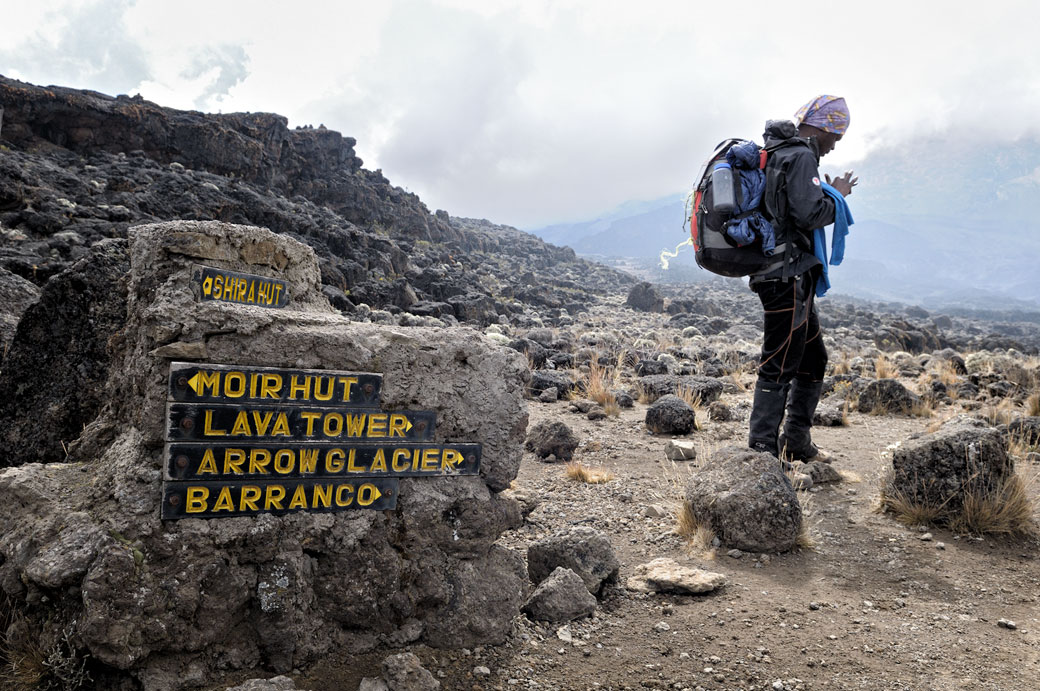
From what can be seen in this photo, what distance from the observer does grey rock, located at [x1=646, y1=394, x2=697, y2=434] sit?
641 cm

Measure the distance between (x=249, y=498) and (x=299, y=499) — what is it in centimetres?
19

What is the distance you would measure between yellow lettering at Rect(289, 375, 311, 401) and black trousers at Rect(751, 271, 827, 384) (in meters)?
2.96

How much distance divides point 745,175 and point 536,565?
2.71 meters

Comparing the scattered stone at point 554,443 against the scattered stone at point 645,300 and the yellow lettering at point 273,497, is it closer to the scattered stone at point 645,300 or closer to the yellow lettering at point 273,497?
the yellow lettering at point 273,497

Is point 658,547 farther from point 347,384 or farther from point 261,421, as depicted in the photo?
point 261,421

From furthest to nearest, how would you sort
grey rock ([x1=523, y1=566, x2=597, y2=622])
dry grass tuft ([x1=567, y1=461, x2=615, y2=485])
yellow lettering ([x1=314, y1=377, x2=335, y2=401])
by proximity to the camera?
dry grass tuft ([x1=567, y1=461, x2=615, y2=485]) < grey rock ([x1=523, y1=566, x2=597, y2=622]) < yellow lettering ([x1=314, y1=377, x2=335, y2=401])

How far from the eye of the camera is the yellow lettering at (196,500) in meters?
2.23

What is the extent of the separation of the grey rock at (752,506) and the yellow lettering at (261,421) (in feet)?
8.45

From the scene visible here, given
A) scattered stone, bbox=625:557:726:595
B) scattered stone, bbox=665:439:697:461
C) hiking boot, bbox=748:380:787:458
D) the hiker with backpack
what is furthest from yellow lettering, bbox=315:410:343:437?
scattered stone, bbox=665:439:697:461

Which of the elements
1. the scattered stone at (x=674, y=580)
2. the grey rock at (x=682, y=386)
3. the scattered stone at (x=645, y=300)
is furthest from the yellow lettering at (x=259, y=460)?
the scattered stone at (x=645, y=300)

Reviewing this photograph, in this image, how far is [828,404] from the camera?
761 cm

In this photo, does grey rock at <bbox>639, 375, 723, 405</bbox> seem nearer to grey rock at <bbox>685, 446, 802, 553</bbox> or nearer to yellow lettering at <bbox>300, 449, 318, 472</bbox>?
grey rock at <bbox>685, 446, 802, 553</bbox>

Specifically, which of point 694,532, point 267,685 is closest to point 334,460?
point 267,685

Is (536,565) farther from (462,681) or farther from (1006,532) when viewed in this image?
(1006,532)
